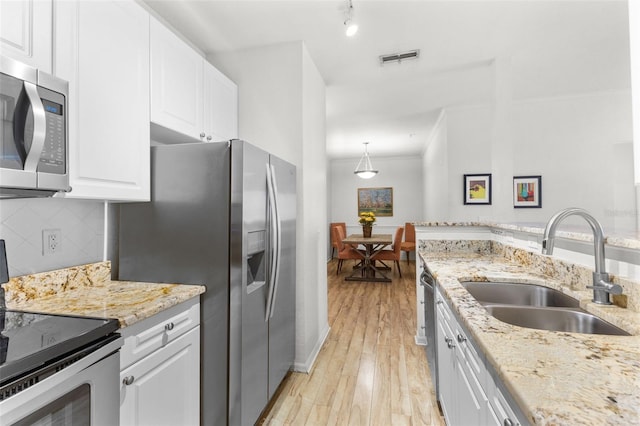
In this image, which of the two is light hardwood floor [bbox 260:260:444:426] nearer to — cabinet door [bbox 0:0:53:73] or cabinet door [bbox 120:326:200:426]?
cabinet door [bbox 120:326:200:426]

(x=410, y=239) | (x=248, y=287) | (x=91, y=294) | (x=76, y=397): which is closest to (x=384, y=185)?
(x=410, y=239)

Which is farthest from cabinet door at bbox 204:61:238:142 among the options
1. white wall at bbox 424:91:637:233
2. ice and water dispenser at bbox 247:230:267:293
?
white wall at bbox 424:91:637:233

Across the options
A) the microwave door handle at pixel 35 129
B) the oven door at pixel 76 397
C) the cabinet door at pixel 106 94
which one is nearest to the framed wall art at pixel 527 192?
the cabinet door at pixel 106 94

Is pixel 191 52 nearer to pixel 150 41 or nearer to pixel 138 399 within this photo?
pixel 150 41

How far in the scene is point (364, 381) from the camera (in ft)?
7.27

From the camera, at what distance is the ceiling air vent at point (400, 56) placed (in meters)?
2.58

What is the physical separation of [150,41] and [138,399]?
172 cm

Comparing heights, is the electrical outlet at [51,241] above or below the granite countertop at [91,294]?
above

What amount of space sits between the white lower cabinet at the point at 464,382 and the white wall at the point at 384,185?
6020 millimetres

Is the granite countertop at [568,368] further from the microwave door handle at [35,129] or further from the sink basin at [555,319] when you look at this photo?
the microwave door handle at [35,129]

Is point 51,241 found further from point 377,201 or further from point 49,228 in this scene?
point 377,201

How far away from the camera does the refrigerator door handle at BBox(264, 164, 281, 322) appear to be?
1.80 meters

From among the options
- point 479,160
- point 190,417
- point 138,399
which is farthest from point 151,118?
point 479,160

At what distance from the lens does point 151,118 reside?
1620 mm
